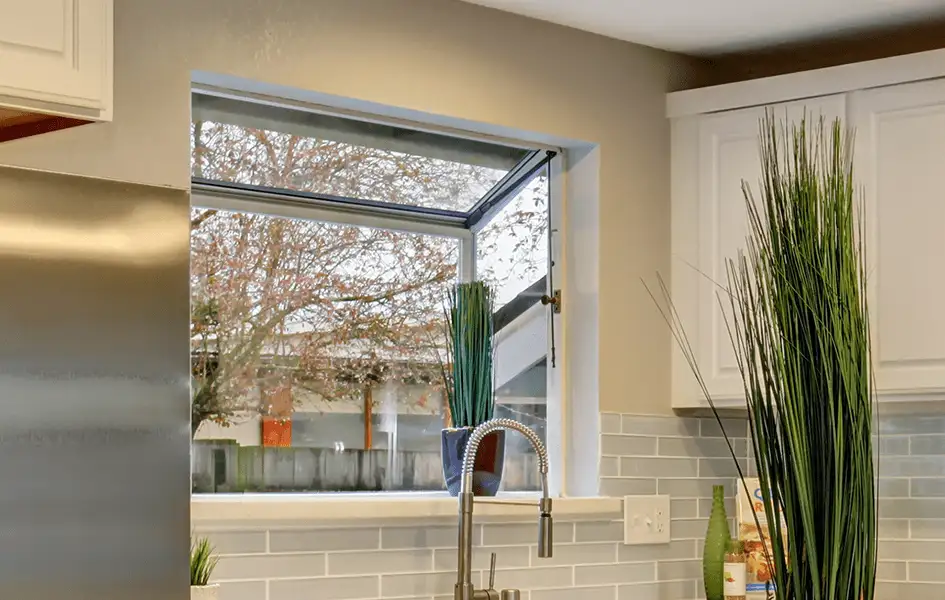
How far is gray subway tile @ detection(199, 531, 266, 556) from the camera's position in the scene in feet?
8.09

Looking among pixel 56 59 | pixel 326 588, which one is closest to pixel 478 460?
pixel 326 588

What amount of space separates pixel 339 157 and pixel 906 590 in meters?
1.84

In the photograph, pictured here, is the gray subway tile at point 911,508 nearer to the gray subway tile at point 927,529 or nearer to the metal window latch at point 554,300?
the gray subway tile at point 927,529

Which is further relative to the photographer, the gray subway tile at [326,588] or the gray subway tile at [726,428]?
the gray subway tile at [726,428]

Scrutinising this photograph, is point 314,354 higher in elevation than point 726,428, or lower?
higher

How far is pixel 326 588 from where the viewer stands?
264 cm

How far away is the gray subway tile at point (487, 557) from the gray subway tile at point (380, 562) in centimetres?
3

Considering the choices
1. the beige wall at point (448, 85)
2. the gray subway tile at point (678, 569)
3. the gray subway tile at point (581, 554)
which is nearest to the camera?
the beige wall at point (448, 85)

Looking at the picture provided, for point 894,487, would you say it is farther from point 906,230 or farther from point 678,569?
point 906,230

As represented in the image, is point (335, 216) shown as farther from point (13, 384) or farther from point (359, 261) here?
point (13, 384)

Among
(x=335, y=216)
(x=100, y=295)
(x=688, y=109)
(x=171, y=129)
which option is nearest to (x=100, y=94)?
(x=100, y=295)

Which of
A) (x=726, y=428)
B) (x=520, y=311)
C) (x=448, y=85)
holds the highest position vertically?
(x=448, y=85)

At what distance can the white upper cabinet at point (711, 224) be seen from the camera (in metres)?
3.21

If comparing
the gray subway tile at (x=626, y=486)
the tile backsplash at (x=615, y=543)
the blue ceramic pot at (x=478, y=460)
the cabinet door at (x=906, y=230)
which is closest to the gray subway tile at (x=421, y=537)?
the tile backsplash at (x=615, y=543)
